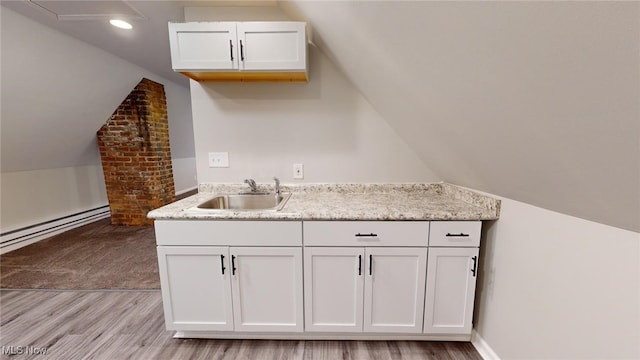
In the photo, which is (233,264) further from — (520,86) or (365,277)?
(520,86)

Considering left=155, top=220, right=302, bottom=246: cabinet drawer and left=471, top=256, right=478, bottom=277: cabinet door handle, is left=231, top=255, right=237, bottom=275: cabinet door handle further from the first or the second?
left=471, top=256, right=478, bottom=277: cabinet door handle

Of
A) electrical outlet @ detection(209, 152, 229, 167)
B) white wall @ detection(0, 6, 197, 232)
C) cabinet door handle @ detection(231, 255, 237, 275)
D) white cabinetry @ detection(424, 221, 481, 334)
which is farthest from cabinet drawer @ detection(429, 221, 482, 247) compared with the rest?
white wall @ detection(0, 6, 197, 232)

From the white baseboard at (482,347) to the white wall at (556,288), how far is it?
3 centimetres

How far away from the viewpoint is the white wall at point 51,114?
201 centimetres

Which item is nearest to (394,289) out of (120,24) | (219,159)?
(219,159)

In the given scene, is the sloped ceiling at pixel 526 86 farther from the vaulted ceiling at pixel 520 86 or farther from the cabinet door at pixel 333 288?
the cabinet door at pixel 333 288

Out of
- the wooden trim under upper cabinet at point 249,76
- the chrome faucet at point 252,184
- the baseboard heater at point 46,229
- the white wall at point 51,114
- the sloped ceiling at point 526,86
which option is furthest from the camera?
the baseboard heater at point 46,229

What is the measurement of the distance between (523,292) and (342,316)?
92 centimetres

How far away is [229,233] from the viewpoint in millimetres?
1319

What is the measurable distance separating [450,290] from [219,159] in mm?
1788

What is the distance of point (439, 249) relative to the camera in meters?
1.30

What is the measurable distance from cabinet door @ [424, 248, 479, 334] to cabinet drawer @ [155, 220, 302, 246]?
78 cm

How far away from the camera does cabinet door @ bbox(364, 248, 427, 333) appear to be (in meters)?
1.32

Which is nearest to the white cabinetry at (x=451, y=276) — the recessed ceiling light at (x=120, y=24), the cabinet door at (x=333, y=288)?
the cabinet door at (x=333, y=288)
